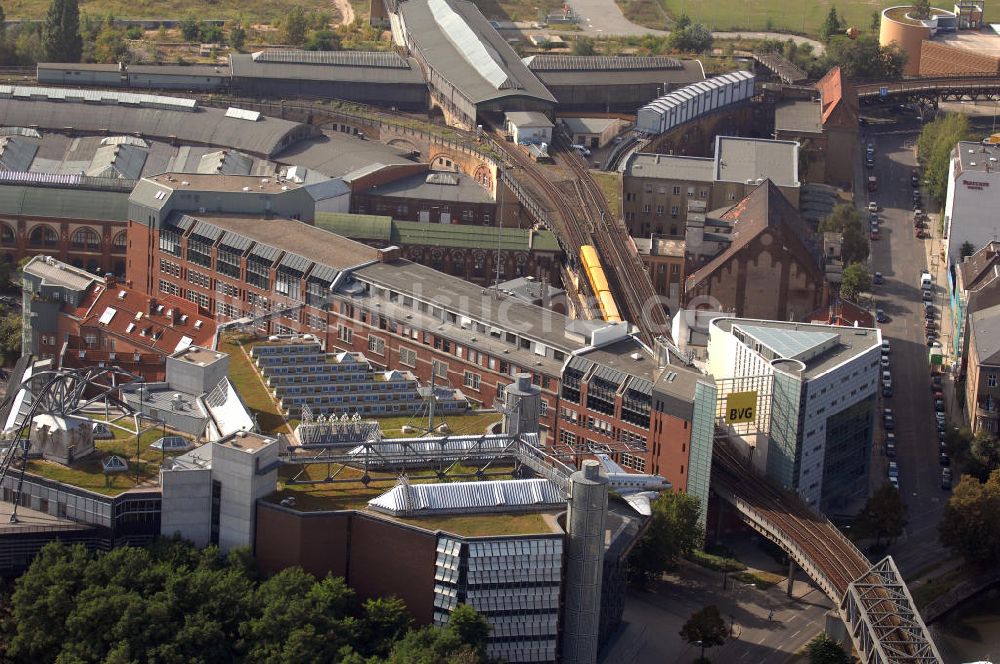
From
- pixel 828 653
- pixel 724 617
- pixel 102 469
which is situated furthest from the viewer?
pixel 724 617

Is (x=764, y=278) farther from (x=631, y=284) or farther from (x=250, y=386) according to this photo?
(x=250, y=386)

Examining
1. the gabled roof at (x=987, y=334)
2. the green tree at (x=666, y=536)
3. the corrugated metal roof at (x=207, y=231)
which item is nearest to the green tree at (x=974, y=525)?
the gabled roof at (x=987, y=334)

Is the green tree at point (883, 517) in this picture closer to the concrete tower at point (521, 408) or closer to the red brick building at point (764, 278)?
the concrete tower at point (521, 408)

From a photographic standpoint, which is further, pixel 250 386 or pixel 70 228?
pixel 70 228

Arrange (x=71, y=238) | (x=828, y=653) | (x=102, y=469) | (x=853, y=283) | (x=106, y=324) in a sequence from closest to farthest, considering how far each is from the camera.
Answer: (x=102, y=469) < (x=828, y=653) < (x=106, y=324) < (x=853, y=283) < (x=71, y=238)

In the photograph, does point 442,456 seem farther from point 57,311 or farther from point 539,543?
point 57,311

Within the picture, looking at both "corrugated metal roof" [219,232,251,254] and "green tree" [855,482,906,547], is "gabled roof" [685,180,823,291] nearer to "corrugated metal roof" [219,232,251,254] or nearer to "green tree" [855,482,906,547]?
"green tree" [855,482,906,547]

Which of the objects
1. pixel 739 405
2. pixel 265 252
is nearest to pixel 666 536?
pixel 739 405
